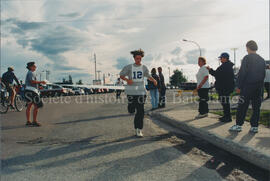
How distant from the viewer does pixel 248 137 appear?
4.49 meters

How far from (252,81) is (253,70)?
8.8 inches

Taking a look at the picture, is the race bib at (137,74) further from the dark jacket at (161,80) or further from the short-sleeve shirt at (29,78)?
the dark jacket at (161,80)

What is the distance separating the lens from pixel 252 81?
491 cm

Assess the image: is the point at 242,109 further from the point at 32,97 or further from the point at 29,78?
the point at 29,78

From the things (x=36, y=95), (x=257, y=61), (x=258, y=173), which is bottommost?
(x=258, y=173)

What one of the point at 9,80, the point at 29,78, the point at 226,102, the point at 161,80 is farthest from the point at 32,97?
the point at 161,80

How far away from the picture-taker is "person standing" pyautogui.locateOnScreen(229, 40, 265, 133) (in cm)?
491

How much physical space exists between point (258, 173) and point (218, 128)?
7.62 ft

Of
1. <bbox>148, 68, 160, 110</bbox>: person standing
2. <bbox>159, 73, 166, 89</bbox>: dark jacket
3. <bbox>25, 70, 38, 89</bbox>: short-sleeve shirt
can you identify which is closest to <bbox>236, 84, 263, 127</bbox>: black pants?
<bbox>148, 68, 160, 110</bbox>: person standing

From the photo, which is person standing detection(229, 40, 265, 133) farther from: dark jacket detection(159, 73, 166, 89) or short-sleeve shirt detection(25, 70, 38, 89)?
dark jacket detection(159, 73, 166, 89)

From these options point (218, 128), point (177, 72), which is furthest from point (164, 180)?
point (177, 72)

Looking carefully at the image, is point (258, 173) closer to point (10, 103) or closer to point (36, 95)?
point (36, 95)

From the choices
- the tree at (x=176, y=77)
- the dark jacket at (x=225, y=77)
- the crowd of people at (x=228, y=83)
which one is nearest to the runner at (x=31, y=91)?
the crowd of people at (x=228, y=83)

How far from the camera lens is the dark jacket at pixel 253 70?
4.91 metres
